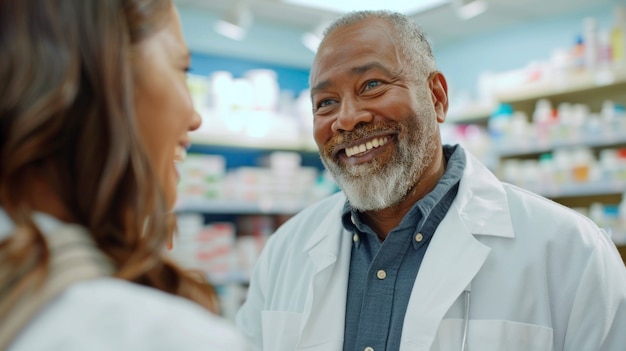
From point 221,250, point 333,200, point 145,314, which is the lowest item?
point 221,250

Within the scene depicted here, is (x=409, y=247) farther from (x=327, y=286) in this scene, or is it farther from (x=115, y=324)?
(x=115, y=324)

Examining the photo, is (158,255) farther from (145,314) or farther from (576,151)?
(576,151)

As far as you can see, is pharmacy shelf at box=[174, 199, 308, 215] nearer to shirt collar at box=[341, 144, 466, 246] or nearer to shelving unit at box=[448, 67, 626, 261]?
shelving unit at box=[448, 67, 626, 261]

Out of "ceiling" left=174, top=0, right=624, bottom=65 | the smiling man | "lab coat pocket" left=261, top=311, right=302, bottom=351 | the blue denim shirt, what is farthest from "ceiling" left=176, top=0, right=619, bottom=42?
"lab coat pocket" left=261, top=311, right=302, bottom=351

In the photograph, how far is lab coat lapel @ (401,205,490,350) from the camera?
4.67ft

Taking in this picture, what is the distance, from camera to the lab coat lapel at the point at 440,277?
142cm

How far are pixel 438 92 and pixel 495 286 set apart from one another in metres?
0.69

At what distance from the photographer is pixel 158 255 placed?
688 millimetres

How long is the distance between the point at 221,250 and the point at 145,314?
391cm

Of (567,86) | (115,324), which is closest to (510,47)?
(567,86)

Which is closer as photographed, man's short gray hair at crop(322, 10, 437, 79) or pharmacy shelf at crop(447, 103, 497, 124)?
man's short gray hair at crop(322, 10, 437, 79)

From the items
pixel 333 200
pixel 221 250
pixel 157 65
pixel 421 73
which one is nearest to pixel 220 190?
pixel 221 250

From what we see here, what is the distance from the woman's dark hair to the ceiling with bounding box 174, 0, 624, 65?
4250mm

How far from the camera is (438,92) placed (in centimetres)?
192
